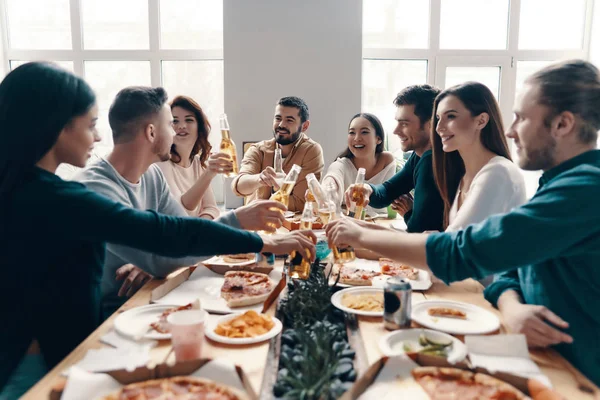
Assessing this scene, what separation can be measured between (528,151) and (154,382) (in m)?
1.15

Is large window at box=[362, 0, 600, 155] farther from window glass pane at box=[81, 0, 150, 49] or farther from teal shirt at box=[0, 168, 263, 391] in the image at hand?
teal shirt at box=[0, 168, 263, 391]

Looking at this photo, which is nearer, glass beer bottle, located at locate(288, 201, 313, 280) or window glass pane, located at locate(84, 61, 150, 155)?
glass beer bottle, located at locate(288, 201, 313, 280)

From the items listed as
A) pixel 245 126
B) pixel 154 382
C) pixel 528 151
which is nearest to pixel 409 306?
pixel 528 151

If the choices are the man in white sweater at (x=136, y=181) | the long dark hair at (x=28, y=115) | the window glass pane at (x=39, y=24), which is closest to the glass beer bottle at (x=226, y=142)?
the man in white sweater at (x=136, y=181)

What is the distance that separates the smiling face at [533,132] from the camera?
135cm

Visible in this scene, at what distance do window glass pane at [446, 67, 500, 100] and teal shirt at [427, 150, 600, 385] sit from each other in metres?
4.64

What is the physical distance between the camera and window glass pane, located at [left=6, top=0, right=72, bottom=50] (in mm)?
5629

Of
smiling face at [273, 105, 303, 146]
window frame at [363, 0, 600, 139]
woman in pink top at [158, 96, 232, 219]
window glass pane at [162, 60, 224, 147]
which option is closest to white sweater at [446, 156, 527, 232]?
woman in pink top at [158, 96, 232, 219]

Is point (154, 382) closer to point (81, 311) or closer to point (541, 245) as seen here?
point (81, 311)

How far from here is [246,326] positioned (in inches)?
51.8

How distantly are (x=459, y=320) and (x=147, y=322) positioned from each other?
2.95 ft

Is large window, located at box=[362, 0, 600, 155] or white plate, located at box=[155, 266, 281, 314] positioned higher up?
large window, located at box=[362, 0, 600, 155]

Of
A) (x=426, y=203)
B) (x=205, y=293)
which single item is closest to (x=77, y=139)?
(x=205, y=293)

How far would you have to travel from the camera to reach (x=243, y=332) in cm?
130
